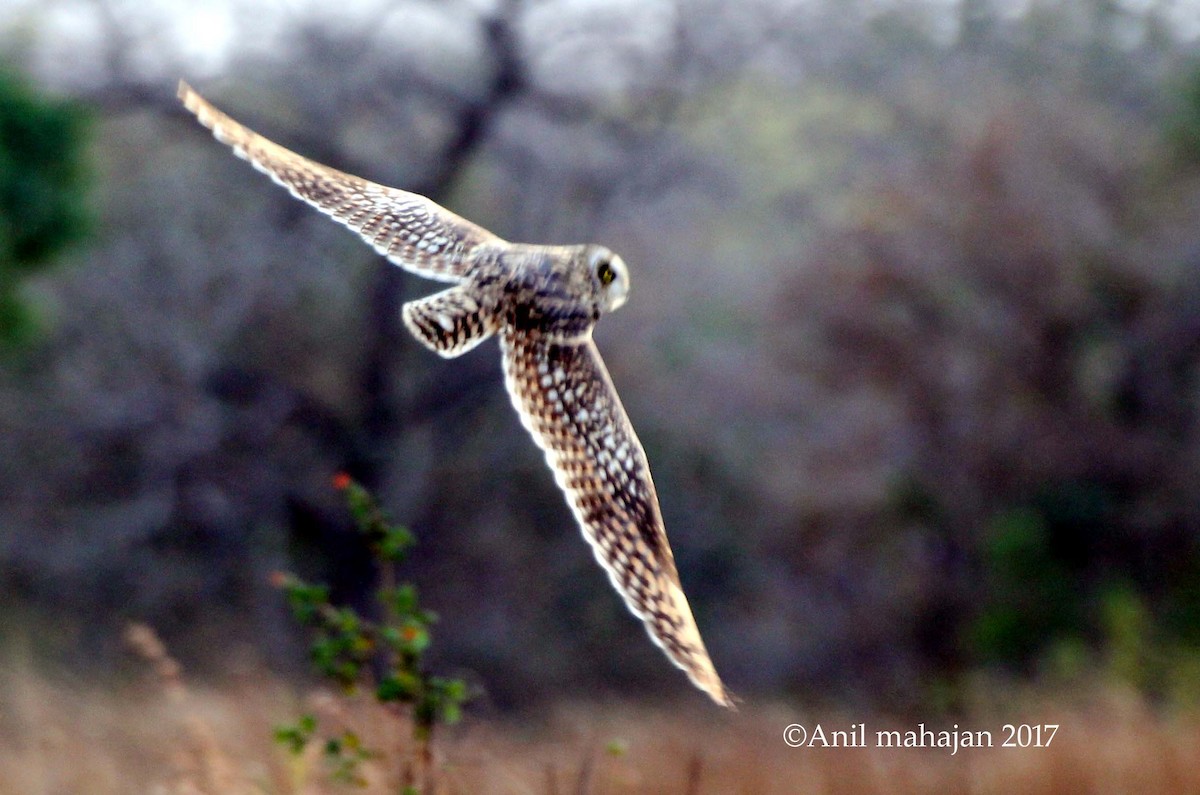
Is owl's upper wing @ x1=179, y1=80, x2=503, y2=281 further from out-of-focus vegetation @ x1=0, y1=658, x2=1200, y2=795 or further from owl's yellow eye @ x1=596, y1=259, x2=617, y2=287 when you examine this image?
out-of-focus vegetation @ x1=0, y1=658, x2=1200, y2=795

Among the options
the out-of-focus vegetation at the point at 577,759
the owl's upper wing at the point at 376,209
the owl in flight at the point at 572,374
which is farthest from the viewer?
the out-of-focus vegetation at the point at 577,759

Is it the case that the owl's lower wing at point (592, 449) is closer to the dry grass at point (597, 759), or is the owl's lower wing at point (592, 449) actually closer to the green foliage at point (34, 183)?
the dry grass at point (597, 759)

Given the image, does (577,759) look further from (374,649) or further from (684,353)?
(684,353)

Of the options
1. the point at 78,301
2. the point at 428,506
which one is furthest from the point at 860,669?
the point at 78,301

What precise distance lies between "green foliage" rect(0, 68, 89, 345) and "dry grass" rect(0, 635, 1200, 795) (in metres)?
3.24

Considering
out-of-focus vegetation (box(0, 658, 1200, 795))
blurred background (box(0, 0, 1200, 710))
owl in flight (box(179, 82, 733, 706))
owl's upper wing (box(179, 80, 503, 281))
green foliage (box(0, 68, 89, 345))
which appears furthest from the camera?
blurred background (box(0, 0, 1200, 710))

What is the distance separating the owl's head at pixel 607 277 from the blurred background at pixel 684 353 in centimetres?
927

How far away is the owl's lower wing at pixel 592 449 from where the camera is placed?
8.61 ft

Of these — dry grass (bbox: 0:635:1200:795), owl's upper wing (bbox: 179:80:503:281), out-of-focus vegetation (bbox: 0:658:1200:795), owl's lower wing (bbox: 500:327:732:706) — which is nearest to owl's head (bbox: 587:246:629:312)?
owl's lower wing (bbox: 500:327:732:706)

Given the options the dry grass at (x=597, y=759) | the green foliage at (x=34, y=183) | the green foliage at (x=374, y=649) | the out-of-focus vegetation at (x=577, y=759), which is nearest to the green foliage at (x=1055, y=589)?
the out-of-focus vegetation at (x=577, y=759)

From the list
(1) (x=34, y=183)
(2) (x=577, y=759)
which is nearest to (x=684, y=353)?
(1) (x=34, y=183)

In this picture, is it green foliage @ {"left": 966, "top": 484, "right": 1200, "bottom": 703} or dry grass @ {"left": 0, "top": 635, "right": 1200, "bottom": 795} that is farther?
green foliage @ {"left": 966, "top": 484, "right": 1200, "bottom": 703}

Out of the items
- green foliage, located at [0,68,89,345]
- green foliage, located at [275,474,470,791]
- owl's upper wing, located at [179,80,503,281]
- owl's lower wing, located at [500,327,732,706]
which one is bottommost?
green foliage, located at [275,474,470,791]

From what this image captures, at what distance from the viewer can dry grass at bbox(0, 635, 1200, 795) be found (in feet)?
11.9
